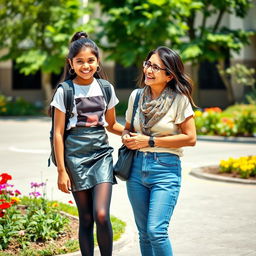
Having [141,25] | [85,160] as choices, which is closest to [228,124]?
[141,25]

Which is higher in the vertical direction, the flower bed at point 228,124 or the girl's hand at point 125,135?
the girl's hand at point 125,135

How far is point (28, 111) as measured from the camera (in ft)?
111

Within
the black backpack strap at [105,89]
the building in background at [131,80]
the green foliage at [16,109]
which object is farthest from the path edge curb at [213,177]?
the building in background at [131,80]

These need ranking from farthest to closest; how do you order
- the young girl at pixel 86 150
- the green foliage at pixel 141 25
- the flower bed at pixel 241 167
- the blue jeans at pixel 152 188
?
the green foliage at pixel 141 25 < the flower bed at pixel 241 167 < the young girl at pixel 86 150 < the blue jeans at pixel 152 188

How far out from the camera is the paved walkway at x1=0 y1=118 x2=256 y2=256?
731 centimetres

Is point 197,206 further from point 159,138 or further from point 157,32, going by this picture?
point 157,32

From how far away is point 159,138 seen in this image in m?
5.16

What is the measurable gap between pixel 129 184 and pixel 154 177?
22 centimetres

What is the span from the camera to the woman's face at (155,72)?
520 centimetres

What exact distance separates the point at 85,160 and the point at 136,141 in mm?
447

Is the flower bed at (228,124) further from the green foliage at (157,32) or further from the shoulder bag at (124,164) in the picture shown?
the shoulder bag at (124,164)

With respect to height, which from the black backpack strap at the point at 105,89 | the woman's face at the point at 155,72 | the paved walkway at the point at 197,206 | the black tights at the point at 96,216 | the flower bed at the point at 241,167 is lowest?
the paved walkway at the point at 197,206

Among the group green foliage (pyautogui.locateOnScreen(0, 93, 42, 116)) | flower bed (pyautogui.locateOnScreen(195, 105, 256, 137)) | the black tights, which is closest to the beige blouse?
the black tights

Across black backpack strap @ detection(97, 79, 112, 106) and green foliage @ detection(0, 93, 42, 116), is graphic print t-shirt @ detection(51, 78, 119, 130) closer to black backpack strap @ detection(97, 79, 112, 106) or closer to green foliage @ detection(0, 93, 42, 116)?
black backpack strap @ detection(97, 79, 112, 106)
